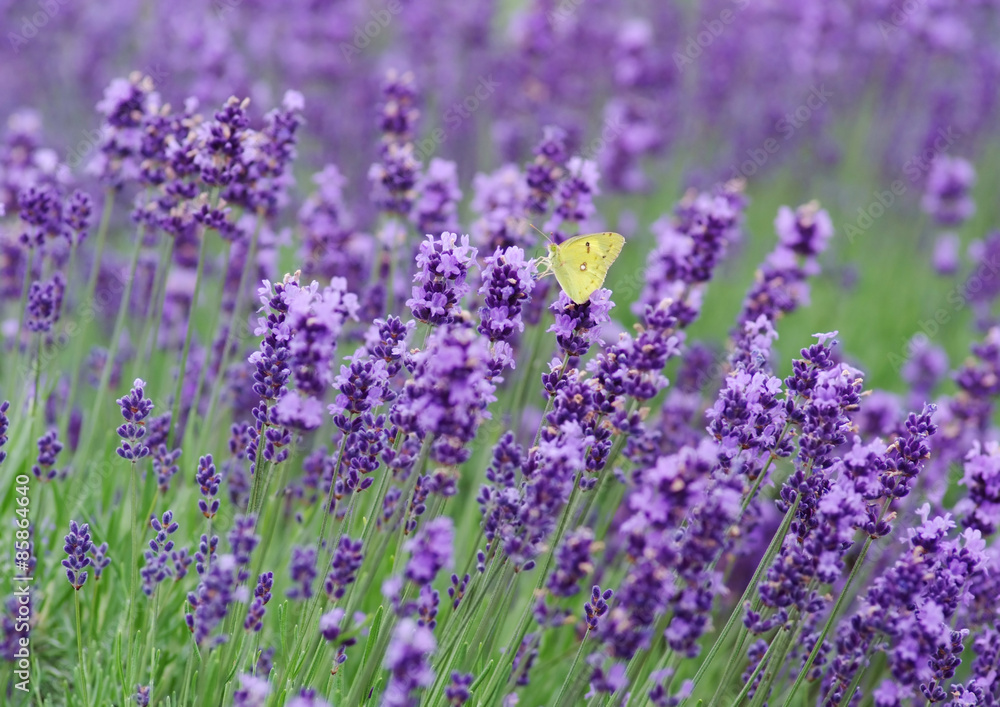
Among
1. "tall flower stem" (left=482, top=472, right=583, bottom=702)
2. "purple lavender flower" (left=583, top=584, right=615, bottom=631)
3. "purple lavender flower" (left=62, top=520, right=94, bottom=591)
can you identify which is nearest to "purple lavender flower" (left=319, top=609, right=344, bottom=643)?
"tall flower stem" (left=482, top=472, right=583, bottom=702)

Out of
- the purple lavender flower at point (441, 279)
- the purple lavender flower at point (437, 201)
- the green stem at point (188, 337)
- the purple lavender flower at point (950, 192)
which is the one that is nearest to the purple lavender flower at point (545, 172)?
the purple lavender flower at point (437, 201)

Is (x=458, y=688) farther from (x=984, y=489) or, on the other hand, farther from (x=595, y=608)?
(x=984, y=489)

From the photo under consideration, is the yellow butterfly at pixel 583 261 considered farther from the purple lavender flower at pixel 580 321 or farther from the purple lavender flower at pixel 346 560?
the purple lavender flower at pixel 346 560

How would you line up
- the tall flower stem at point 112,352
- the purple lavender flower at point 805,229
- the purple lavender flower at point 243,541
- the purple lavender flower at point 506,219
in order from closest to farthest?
the purple lavender flower at point 243,541
the tall flower stem at point 112,352
the purple lavender flower at point 506,219
the purple lavender flower at point 805,229

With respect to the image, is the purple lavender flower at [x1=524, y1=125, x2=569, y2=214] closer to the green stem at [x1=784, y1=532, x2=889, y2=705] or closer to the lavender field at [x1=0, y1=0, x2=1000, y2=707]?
the lavender field at [x1=0, y1=0, x2=1000, y2=707]

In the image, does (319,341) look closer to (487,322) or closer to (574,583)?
(487,322)

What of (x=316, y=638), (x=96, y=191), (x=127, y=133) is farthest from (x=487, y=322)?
(x=96, y=191)
